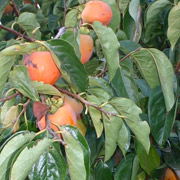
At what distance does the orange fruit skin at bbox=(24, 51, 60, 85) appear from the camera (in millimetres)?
705

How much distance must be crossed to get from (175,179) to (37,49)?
0.75 m

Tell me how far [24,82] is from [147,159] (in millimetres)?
639

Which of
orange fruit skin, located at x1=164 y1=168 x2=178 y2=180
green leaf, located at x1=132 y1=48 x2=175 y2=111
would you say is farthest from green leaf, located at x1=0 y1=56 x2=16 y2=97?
orange fruit skin, located at x1=164 y1=168 x2=178 y2=180

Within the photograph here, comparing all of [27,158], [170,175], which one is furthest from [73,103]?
[170,175]

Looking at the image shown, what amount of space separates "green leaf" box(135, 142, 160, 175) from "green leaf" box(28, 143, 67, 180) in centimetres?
50

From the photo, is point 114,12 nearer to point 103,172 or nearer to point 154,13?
point 154,13

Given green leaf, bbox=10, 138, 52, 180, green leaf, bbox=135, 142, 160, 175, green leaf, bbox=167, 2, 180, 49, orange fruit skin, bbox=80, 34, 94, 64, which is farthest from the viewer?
green leaf, bbox=135, 142, 160, 175

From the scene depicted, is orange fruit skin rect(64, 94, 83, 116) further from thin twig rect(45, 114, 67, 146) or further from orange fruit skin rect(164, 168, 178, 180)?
orange fruit skin rect(164, 168, 178, 180)

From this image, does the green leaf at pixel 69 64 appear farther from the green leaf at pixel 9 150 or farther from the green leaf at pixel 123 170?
the green leaf at pixel 123 170

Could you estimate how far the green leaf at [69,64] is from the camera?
71 cm

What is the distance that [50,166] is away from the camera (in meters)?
0.69

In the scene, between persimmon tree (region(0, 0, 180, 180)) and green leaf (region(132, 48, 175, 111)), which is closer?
persimmon tree (region(0, 0, 180, 180))

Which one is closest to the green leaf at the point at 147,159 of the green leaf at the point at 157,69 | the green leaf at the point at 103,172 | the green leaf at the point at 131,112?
the green leaf at the point at 103,172

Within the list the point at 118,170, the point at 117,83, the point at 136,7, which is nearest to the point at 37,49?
the point at 117,83
